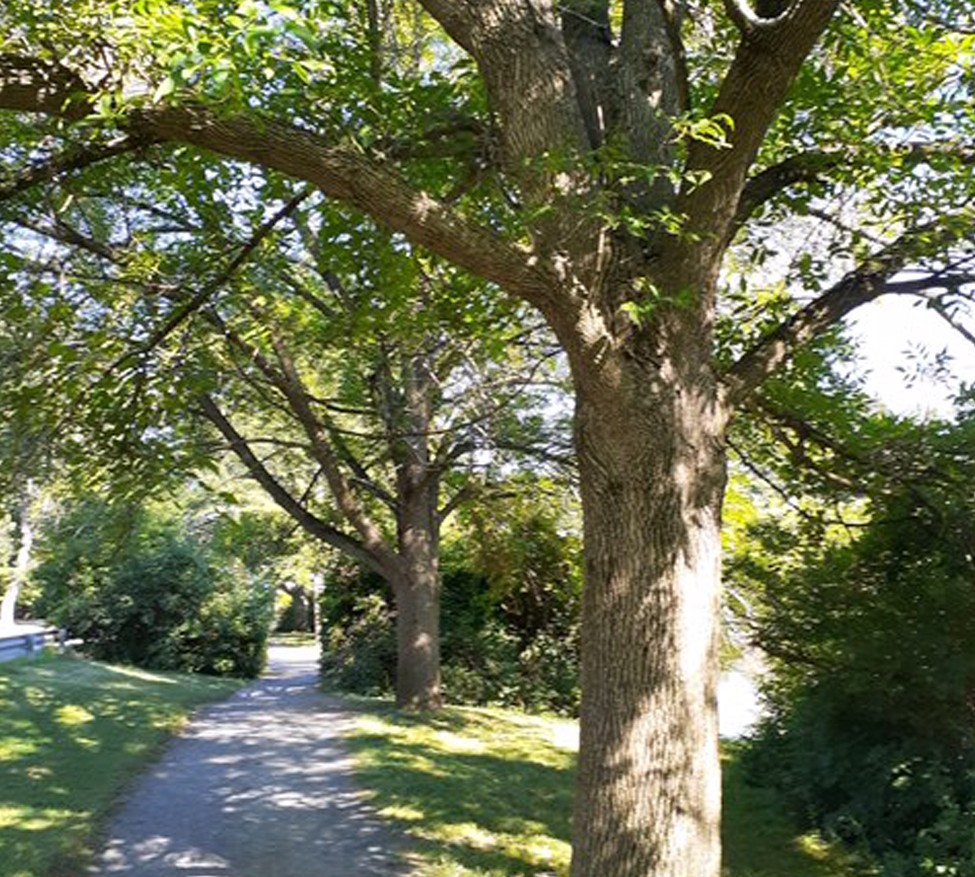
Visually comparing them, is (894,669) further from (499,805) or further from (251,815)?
(251,815)

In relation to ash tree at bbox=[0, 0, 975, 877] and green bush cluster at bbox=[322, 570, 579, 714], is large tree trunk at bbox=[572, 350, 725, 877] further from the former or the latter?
green bush cluster at bbox=[322, 570, 579, 714]

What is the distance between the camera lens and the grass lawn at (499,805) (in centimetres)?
809

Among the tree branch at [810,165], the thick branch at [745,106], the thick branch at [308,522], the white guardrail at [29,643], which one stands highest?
the tree branch at [810,165]

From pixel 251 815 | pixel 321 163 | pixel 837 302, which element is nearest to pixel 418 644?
pixel 251 815

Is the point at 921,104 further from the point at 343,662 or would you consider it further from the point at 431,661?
the point at 343,662

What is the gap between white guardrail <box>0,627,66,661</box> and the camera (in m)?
21.0

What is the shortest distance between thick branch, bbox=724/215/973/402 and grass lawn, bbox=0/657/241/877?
5.81 meters

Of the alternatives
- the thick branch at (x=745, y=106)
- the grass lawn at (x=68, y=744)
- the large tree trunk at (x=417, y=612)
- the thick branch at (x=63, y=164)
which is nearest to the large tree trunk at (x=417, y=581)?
the large tree trunk at (x=417, y=612)

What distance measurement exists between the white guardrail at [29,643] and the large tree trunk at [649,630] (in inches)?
738

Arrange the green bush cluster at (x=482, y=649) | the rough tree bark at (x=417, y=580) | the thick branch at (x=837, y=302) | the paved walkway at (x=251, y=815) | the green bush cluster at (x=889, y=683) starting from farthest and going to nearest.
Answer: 1. the green bush cluster at (x=482, y=649)
2. the rough tree bark at (x=417, y=580)
3. the green bush cluster at (x=889, y=683)
4. the paved walkway at (x=251, y=815)
5. the thick branch at (x=837, y=302)

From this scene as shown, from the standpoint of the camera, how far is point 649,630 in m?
4.98

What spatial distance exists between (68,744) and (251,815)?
3.82 m

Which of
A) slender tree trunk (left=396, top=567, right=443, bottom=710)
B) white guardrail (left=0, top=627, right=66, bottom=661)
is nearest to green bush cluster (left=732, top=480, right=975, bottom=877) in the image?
slender tree trunk (left=396, top=567, right=443, bottom=710)

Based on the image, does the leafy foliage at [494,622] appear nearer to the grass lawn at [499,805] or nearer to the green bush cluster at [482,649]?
the green bush cluster at [482,649]
